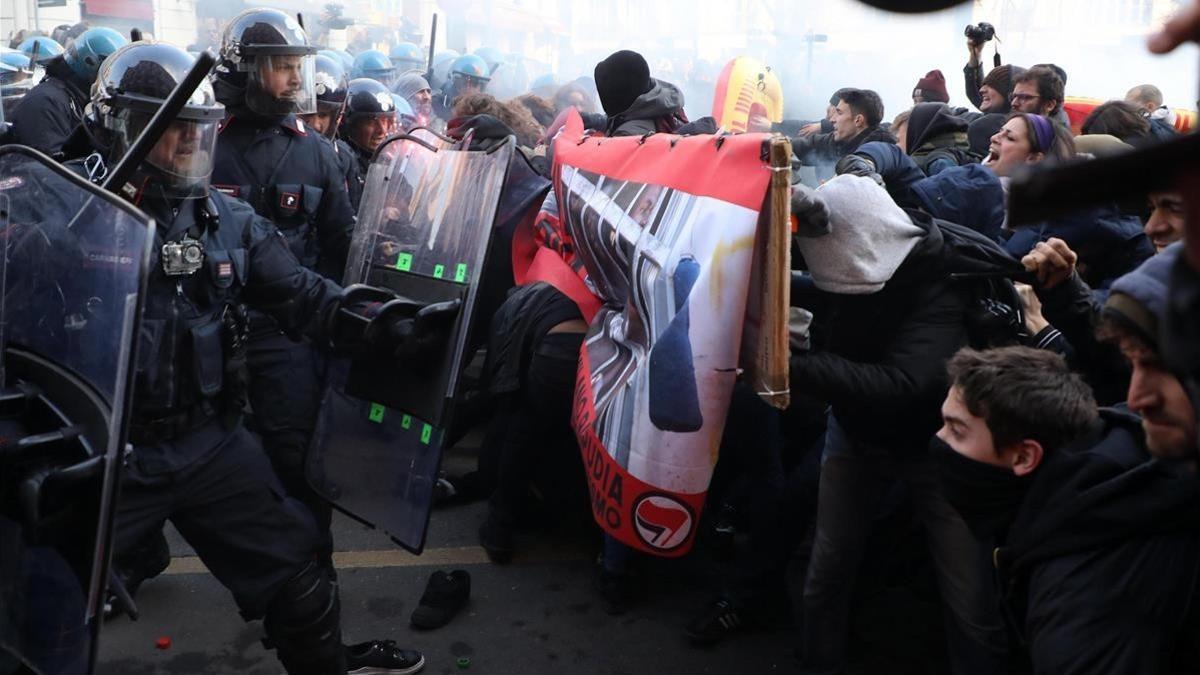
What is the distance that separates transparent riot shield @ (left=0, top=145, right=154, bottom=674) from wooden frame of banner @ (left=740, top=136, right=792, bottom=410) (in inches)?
49.2

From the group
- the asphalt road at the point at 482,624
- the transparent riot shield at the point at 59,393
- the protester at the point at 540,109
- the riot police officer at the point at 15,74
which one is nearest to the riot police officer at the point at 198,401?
the transparent riot shield at the point at 59,393

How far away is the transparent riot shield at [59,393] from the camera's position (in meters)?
2.01

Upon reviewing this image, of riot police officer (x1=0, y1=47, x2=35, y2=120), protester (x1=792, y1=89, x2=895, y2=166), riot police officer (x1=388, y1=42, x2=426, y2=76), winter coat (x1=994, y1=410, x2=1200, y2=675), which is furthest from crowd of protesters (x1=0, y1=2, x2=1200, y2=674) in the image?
riot police officer (x1=388, y1=42, x2=426, y2=76)

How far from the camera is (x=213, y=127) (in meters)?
2.74

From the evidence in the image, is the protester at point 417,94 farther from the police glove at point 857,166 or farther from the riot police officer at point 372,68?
the police glove at point 857,166

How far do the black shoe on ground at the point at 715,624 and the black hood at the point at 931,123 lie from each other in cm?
231

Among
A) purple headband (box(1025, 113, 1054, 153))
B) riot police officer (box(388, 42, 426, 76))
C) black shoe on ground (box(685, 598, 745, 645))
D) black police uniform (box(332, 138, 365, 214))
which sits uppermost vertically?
purple headband (box(1025, 113, 1054, 153))

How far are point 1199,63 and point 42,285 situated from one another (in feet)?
7.26

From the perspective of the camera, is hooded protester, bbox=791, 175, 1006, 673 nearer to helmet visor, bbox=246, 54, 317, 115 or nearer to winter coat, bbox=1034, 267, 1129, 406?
winter coat, bbox=1034, 267, 1129, 406

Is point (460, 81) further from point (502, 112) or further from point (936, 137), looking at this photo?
point (936, 137)

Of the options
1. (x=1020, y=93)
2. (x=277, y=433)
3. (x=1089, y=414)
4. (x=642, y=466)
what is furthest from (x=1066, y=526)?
(x=1020, y=93)

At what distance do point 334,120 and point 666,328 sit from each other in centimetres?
341

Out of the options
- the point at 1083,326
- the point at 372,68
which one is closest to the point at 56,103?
the point at 1083,326

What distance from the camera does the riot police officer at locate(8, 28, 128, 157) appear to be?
5.83 meters
